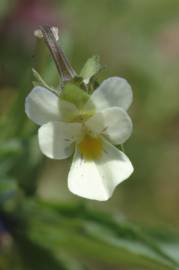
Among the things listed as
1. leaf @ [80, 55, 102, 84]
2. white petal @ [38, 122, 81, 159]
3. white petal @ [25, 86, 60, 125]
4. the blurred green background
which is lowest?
white petal @ [38, 122, 81, 159]

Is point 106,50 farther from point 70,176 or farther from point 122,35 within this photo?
point 70,176

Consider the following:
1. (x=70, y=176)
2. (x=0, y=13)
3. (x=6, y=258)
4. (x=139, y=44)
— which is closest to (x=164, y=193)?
(x=139, y=44)

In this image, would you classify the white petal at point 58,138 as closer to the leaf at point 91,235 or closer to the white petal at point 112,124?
the white petal at point 112,124

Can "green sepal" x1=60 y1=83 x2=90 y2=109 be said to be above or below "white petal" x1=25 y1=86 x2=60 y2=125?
below

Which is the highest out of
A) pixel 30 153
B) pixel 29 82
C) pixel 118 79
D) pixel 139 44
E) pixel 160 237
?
pixel 139 44

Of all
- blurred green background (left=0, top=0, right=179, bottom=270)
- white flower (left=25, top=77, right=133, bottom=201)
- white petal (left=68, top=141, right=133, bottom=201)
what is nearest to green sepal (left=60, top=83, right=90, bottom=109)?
white flower (left=25, top=77, right=133, bottom=201)

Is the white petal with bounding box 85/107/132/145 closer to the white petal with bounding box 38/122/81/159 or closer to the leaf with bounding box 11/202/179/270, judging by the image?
the white petal with bounding box 38/122/81/159

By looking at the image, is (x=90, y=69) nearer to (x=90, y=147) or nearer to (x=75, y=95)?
(x=75, y=95)

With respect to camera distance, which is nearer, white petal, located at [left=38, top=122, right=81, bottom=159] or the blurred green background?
white petal, located at [left=38, top=122, right=81, bottom=159]
